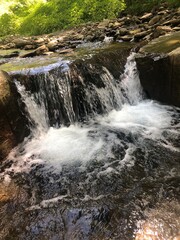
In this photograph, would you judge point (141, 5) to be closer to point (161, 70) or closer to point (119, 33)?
point (119, 33)

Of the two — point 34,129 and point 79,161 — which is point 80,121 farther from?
point 79,161

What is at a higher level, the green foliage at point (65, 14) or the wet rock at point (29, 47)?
the green foliage at point (65, 14)

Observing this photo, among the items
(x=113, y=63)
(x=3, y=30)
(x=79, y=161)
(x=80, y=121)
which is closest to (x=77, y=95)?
(x=80, y=121)

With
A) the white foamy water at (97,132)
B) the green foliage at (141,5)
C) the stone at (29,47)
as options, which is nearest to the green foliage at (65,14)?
the green foliage at (141,5)

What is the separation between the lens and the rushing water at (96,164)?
3.32 m

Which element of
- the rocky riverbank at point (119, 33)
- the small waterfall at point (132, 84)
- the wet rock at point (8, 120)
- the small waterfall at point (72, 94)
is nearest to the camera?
the wet rock at point (8, 120)

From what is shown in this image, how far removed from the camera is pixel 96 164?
4.59 metres

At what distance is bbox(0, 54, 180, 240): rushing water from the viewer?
3.32 m

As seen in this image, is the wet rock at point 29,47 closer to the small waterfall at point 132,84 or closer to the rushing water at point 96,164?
the rushing water at point 96,164

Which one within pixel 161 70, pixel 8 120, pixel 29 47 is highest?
pixel 29 47

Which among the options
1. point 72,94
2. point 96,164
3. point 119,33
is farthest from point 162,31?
point 96,164

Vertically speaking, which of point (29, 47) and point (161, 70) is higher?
point (29, 47)

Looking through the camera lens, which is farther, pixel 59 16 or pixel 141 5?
pixel 59 16

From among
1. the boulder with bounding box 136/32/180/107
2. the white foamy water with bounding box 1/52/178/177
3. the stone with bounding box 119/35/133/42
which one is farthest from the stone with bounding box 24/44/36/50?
the boulder with bounding box 136/32/180/107
